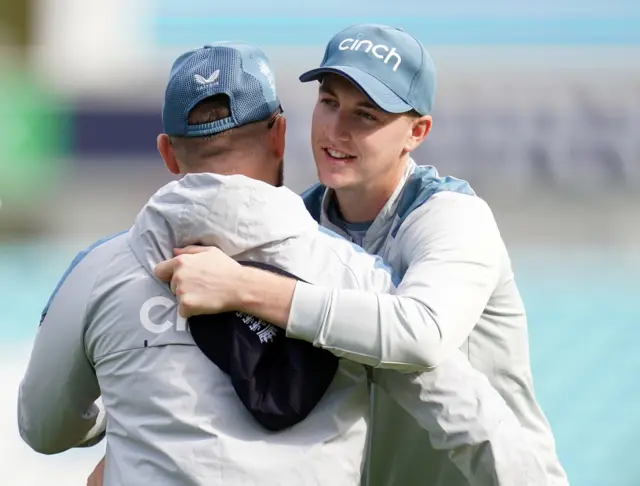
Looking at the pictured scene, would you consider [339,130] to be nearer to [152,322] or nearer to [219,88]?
[219,88]

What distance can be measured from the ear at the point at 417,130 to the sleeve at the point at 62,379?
2.94 ft

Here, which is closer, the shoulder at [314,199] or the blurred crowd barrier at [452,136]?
the shoulder at [314,199]

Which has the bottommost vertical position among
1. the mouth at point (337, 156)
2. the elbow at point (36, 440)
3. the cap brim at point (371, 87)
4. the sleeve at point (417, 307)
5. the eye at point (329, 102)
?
the elbow at point (36, 440)

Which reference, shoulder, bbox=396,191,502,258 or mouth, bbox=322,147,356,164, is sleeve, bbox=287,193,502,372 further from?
mouth, bbox=322,147,356,164

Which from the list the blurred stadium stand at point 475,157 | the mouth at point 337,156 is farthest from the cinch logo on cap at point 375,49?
the blurred stadium stand at point 475,157

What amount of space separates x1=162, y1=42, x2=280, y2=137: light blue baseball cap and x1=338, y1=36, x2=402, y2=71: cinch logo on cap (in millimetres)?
415

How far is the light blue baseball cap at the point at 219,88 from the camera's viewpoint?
5.55 ft

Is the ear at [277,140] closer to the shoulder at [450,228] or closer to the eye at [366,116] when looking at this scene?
the shoulder at [450,228]

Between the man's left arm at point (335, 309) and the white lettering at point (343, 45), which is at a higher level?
the white lettering at point (343, 45)

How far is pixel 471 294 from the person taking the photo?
180 cm

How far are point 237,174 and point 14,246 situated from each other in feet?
33.3

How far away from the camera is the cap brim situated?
2.08 meters

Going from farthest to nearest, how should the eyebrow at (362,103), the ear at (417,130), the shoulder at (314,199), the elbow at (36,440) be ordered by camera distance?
the shoulder at (314,199) < the ear at (417,130) < the eyebrow at (362,103) < the elbow at (36,440)

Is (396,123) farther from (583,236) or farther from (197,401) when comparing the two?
(583,236)
